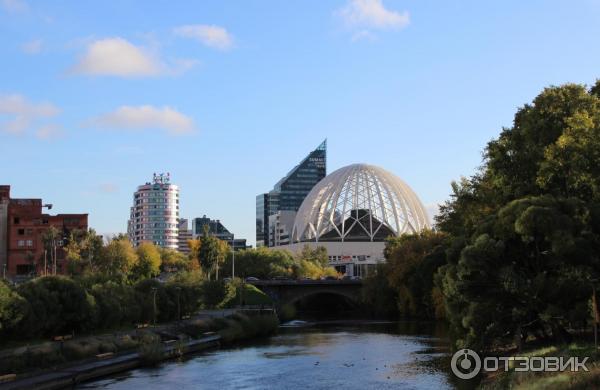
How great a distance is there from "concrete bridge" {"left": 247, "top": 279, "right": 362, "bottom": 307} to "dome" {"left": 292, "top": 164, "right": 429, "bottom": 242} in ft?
154

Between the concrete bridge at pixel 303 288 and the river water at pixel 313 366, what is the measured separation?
42.6 metres

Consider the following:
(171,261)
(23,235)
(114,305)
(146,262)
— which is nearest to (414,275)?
(114,305)

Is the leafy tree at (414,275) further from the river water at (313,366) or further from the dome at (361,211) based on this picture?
the dome at (361,211)

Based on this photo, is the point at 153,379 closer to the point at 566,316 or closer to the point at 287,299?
the point at 566,316

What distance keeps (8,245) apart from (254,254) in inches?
1661

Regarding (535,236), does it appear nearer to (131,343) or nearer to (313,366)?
(313,366)

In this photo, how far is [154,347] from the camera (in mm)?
41812

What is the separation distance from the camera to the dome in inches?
5881

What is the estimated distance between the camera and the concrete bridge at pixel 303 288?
100500 millimetres

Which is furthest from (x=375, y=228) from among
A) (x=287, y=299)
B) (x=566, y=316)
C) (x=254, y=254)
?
(x=566, y=316)

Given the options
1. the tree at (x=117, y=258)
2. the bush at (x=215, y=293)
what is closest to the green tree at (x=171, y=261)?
the tree at (x=117, y=258)

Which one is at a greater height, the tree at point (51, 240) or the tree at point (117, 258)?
the tree at point (51, 240)

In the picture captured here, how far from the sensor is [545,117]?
125 ft

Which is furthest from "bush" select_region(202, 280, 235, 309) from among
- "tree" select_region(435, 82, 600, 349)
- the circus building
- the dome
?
the dome
